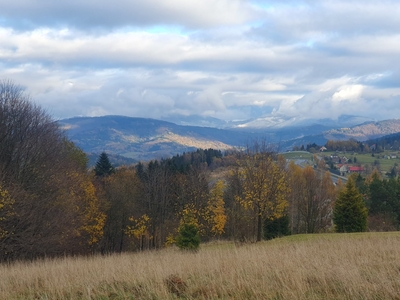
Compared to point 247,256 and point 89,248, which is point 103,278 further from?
point 89,248

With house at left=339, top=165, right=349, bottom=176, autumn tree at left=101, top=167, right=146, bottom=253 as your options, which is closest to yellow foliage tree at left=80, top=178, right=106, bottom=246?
autumn tree at left=101, top=167, right=146, bottom=253

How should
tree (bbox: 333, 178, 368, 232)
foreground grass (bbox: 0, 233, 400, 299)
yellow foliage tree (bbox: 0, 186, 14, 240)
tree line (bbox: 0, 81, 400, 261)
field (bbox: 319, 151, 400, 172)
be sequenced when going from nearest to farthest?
1. foreground grass (bbox: 0, 233, 400, 299)
2. yellow foliage tree (bbox: 0, 186, 14, 240)
3. tree line (bbox: 0, 81, 400, 261)
4. tree (bbox: 333, 178, 368, 232)
5. field (bbox: 319, 151, 400, 172)

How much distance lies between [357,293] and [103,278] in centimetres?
519

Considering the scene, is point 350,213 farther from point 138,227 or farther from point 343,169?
point 343,169

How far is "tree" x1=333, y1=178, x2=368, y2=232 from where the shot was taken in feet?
125

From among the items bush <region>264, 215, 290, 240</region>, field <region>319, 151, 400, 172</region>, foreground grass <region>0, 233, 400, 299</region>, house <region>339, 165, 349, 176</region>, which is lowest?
bush <region>264, 215, 290, 240</region>

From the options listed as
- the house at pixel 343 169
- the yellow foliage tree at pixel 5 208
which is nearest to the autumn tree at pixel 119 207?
the yellow foliage tree at pixel 5 208

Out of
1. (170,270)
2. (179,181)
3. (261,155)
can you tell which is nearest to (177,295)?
(170,270)

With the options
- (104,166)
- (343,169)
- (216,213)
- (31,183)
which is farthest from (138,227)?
(343,169)

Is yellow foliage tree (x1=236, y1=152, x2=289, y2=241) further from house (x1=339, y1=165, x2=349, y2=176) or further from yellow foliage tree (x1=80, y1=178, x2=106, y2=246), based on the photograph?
house (x1=339, y1=165, x2=349, y2=176)

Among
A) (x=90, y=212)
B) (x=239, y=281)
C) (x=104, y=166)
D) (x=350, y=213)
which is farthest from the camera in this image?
(x=104, y=166)

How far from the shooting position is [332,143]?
19100cm

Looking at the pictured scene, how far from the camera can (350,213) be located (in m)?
38.2

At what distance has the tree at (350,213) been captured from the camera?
3797 centimetres
